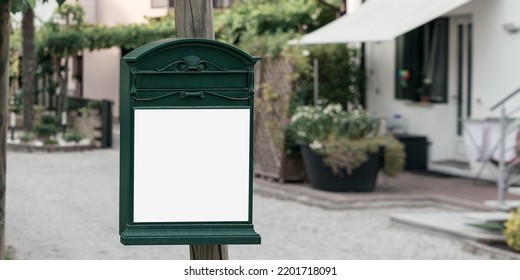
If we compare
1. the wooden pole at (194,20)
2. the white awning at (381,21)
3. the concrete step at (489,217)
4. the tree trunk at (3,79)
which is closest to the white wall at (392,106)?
the white awning at (381,21)

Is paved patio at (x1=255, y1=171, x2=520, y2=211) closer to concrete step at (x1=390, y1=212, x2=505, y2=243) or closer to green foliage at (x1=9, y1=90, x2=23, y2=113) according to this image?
concrete step at (x1=390, y1=212, x2=505, y2=243)

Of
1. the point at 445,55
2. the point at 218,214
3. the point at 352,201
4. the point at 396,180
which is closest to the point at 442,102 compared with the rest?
the point at 445,55

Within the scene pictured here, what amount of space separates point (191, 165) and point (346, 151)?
10428 millimetres

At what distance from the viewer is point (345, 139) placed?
13016 mm

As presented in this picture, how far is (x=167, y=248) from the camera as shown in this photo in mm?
9734

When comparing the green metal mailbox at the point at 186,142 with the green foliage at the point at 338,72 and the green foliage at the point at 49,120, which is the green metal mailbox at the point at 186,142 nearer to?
the green foliage at the point at 338,72

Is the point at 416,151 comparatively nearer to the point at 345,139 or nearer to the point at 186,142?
the point at 345,139

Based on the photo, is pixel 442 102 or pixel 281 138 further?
pixel 442 102

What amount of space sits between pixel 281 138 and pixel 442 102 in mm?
2892

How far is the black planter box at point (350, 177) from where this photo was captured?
13.1 meters

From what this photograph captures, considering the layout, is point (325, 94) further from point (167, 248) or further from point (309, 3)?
point (167, 248)

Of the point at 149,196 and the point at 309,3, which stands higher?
the point at 309,3

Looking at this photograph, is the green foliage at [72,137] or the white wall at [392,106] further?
the green foliage at [72,137]

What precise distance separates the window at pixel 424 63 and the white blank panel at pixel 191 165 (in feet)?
44.6
